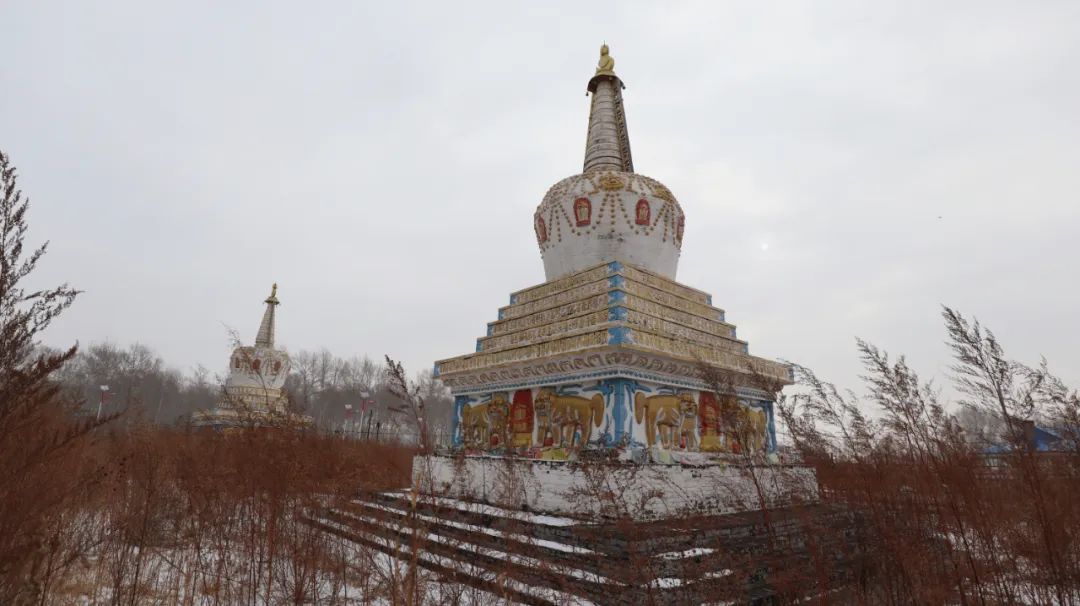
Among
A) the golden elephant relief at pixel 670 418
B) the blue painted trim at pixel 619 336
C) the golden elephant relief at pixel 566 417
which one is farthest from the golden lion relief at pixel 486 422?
the blue painted trim at pixel 619 336

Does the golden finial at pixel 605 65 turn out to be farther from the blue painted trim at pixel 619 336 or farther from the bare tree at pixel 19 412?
the bare tree at pixel 19 412

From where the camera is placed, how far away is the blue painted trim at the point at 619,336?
28.3 feet

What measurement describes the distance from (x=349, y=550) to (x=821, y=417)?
6.70m

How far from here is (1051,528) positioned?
4.20 m

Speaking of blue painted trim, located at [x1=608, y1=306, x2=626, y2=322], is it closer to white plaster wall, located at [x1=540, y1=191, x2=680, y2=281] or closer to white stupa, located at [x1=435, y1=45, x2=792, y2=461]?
white stupa, located at [x1=435, y1=45, x2=792, y2=461]

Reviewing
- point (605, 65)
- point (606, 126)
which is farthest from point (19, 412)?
point (605, 65)

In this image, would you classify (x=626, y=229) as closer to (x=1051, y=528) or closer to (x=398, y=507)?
(x=398, y=507)

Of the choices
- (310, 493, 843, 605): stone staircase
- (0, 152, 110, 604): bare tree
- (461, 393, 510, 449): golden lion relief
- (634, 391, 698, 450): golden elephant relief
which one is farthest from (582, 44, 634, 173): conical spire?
(0, 152, 110, 604): bare tree

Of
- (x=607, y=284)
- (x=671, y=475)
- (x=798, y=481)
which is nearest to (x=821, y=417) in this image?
(x=798, y=481)

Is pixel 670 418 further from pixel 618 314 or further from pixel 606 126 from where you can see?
pixel 606 126

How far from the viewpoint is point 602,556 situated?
18.0 ft

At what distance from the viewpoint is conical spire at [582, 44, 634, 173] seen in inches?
551

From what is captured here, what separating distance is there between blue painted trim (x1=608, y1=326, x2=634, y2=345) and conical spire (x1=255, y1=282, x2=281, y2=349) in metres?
28.6

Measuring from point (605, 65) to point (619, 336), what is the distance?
1040 cm
